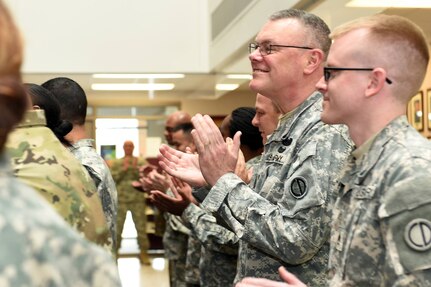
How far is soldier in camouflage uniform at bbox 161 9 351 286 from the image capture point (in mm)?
2902

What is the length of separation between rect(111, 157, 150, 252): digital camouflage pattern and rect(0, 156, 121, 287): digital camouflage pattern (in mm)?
11399

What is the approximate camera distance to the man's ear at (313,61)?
3.32 m

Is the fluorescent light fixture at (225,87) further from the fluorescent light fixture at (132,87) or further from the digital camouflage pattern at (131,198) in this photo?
the digital camouflage pattern at (131,198)

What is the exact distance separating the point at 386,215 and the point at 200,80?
11070mm

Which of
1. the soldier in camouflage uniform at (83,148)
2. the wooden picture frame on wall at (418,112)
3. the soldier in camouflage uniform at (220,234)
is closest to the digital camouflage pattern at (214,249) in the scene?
the soldier in camouflage uniform at (220,234)

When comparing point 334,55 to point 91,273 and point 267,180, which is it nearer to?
point 267,180

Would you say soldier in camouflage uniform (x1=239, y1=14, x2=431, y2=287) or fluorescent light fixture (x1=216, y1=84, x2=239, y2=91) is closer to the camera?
soldier in camouflage uniform (x1=239, y1=14, x2=431, y2=287)

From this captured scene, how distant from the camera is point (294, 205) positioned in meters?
2.92

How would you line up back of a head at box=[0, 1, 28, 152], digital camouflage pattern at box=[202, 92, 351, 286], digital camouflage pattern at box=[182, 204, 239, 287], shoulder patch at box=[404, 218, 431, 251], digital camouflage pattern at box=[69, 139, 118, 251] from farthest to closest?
digital camouflage pattern at box=[182, 204, 239, 287], digital camouflage pattern at box=[69, 139, 118, 251], digital camouflage pattern at box=[202, 92, 351, 286], shoulder patch at box=[404, 218, 431, 251], back of a head at box=[0, 1, 28, 152]

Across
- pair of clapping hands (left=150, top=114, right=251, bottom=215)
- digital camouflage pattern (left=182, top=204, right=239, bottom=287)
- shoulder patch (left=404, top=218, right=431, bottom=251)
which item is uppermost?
pair of clapping hands (left=150, top=114, right=251, bottom=215)

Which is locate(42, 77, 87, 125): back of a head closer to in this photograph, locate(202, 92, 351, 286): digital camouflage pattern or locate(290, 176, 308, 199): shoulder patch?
locate(202, 92, 351, 286): digital camouflage pattern

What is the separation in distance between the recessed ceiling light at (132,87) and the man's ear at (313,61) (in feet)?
34.3

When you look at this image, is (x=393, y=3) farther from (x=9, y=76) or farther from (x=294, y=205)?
(x=9, y=76)

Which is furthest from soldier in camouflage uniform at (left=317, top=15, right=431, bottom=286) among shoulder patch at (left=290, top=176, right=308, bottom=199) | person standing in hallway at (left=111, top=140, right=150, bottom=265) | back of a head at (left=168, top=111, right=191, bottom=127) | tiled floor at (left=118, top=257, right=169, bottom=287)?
person standing in hallway at (left=111, top=140, right=150, bottom=265)
